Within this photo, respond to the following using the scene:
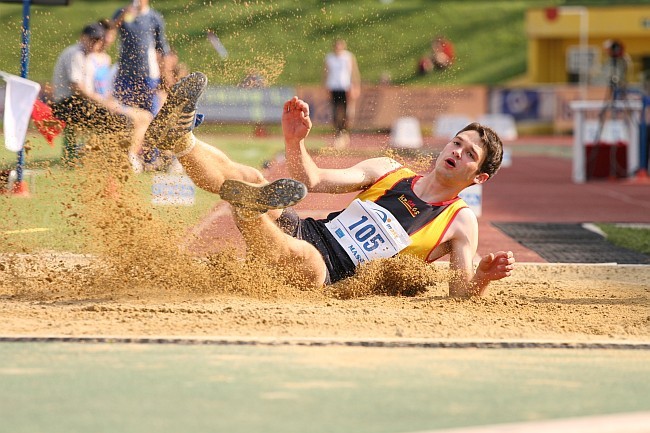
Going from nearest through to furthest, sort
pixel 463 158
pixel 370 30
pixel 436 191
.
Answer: pixel 463 158, pixel 436 191, pixel 370 30

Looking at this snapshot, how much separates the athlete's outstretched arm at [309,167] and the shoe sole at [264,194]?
1.40 feet

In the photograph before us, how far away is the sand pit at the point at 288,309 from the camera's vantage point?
5035mm

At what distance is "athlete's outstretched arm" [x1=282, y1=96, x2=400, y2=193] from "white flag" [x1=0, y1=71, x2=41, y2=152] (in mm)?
3008

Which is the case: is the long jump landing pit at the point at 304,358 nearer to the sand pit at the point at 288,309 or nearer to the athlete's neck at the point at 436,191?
the sand pit at the point at 288,309

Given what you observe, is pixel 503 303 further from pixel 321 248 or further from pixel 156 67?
pixel 156 67

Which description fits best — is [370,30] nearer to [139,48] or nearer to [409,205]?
[139,48]

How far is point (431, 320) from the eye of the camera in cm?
534

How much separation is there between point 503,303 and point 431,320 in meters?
0.79

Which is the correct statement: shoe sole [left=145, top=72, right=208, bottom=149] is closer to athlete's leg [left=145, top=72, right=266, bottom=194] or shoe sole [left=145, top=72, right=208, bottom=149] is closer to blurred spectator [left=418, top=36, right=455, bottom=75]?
athlete's leg [left=145, top=72, right=266, bottom=194]

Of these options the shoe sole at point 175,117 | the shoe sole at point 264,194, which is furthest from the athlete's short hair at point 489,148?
the shoe sole at point 175,117

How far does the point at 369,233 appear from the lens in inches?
243

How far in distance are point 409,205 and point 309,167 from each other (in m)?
0.58

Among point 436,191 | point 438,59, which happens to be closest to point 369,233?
point 436,191

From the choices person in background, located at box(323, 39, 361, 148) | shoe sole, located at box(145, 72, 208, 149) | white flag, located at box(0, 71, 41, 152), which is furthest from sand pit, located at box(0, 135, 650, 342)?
person in background, located at box(323, 39, 361, 148)
